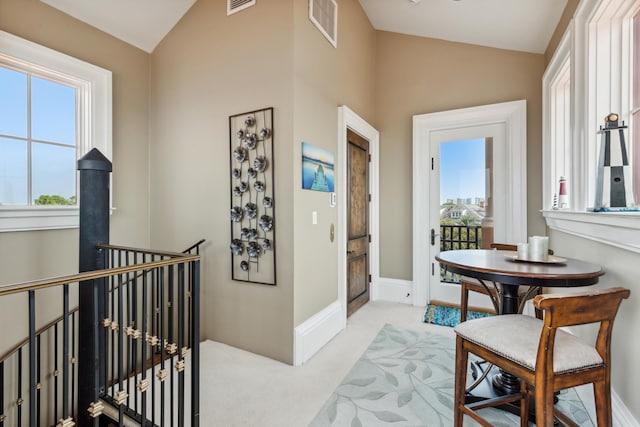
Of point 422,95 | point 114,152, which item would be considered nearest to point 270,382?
point 114,152

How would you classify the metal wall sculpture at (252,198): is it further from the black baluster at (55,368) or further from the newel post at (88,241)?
the black baluster at (55,368)

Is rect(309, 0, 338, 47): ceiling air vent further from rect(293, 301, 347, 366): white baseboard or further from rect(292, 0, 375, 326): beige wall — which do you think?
rect(293, 301, 347, 366): white baseboard

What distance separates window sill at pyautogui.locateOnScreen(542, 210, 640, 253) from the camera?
1.31 meters

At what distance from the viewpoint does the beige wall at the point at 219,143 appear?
7.84 feet

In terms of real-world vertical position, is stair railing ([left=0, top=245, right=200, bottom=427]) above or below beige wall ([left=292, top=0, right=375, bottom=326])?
below

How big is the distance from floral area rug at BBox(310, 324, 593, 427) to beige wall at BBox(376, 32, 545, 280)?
58.7 inches

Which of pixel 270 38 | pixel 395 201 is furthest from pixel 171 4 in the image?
pixel 395 201

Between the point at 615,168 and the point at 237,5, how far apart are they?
2940 millimetres

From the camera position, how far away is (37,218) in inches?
96.7

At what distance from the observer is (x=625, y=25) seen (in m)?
1.82

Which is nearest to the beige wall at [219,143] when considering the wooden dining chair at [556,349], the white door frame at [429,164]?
the wooden dining chair at [556,349]

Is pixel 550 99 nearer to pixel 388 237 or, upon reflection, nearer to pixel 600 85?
pixel 600 85

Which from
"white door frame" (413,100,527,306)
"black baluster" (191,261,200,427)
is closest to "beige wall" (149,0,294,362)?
"black baluster" (191,261,200,427)

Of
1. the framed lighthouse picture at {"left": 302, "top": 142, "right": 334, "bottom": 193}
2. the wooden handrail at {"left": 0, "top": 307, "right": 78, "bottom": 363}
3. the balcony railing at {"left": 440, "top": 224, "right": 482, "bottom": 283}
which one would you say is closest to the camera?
the wooden handrail at {"left": 0, "top": 307, "right": 78, "bottom": 363}
